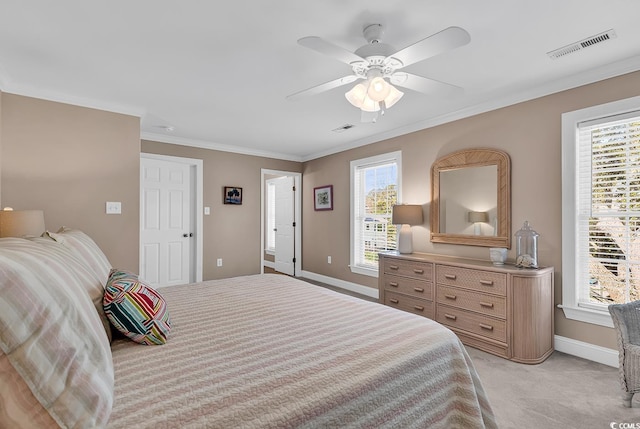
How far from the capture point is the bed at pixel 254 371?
0.80 m

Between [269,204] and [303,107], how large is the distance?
163 inches

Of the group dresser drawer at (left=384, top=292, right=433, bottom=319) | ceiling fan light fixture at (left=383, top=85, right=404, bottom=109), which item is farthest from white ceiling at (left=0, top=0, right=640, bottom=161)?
dresser drawer at (left=384, top=292, right=433, bottom=319)

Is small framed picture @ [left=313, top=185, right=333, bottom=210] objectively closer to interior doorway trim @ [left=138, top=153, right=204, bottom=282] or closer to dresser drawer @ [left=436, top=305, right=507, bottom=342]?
interior doorway trim @ [left=138, top=153, right=204, bottom=282]

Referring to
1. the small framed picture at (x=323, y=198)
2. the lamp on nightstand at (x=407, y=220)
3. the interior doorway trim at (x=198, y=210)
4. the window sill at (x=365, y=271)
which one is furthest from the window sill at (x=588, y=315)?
the interior doorway trim at (x=198, y=210)

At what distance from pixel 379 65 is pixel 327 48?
438 mm

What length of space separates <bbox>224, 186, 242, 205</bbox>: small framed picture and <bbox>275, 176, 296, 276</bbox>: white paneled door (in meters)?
1.20

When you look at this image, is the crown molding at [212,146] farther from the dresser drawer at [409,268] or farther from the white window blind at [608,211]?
the white window blind at [608,211]

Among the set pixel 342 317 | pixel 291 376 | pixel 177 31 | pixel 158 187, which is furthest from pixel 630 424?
pixel 158 187

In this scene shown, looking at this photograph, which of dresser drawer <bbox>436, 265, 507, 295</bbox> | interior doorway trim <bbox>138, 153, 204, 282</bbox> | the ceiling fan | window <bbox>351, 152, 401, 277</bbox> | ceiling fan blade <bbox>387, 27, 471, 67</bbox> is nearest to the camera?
ceiling fan blade <bbox>387, 27, 471, 67</bbox>

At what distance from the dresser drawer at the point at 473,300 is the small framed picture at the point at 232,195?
3494 millimetres

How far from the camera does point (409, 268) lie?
346cm

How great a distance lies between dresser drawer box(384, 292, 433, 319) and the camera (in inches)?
129

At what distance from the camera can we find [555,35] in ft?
6.70

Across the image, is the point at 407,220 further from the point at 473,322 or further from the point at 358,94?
the point at 358,94
